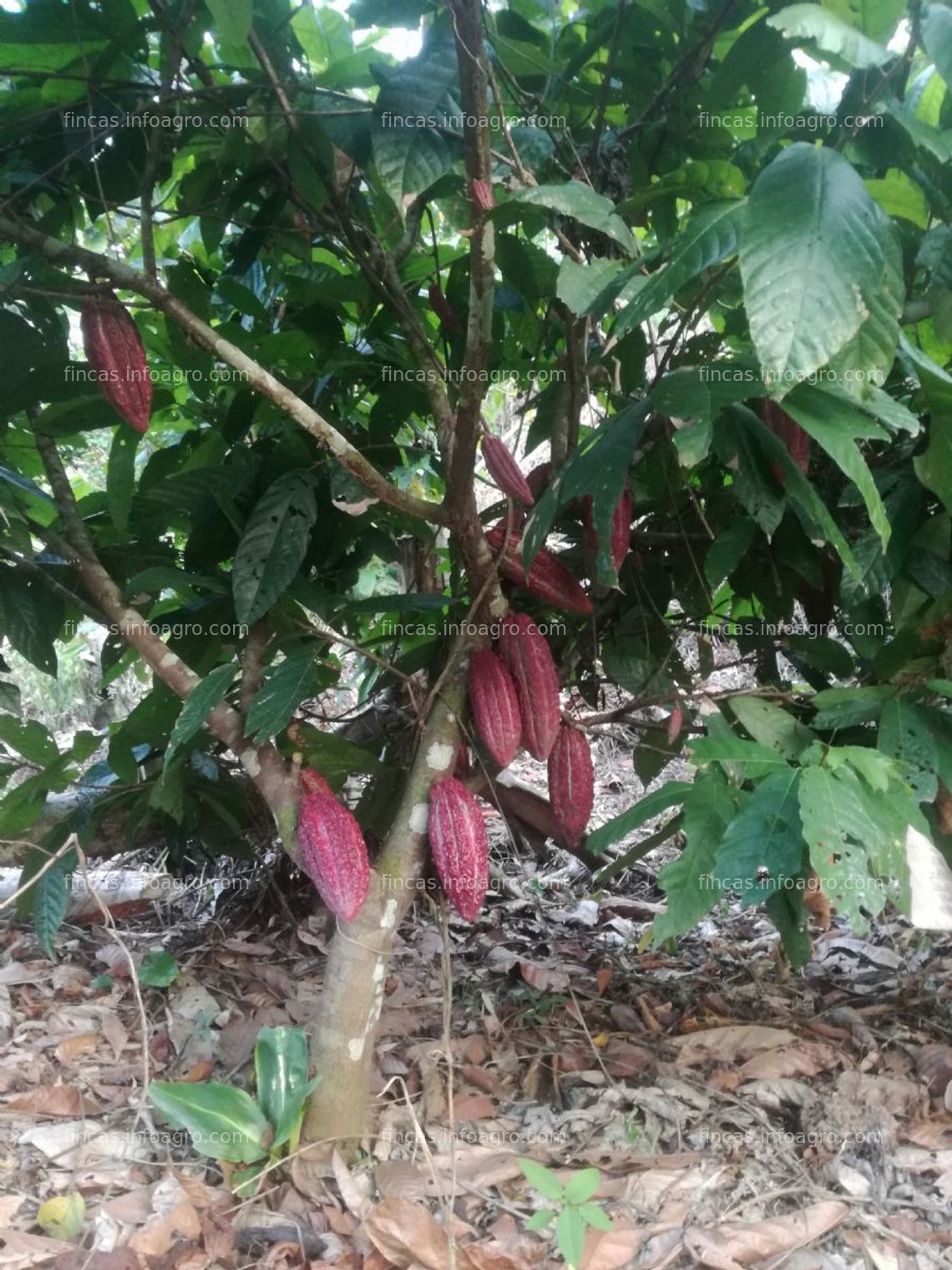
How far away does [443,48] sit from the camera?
112 centimetres

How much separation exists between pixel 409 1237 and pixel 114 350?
3.89 ft

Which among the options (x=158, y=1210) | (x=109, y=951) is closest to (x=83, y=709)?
(x=109, y=951)

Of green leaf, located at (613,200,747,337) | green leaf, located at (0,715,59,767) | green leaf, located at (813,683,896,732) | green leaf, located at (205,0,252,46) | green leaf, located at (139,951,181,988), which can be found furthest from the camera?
green leaf, located at (139,951,181,988)

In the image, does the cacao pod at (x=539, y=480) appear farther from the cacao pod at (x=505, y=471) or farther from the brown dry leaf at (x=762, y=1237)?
the brown dry leaf at (x=762, y=1237)

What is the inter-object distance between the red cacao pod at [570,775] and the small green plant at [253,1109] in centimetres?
50

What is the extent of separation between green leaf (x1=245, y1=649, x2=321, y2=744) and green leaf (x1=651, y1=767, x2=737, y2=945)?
1.67ft

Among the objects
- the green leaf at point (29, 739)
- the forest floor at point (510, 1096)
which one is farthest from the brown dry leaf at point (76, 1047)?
the green leaf at point (29, 739)

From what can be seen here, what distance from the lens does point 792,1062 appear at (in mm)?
1608

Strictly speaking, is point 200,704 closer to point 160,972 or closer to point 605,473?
point 605,473

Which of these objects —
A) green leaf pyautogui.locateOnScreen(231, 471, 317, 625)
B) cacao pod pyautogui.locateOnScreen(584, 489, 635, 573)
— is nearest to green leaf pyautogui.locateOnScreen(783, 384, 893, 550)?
cacao pod pyautogui.locateOnScreen(584, 489, 635, 573)

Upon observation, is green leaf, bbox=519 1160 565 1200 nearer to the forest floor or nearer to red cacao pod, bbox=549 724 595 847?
the forest floor

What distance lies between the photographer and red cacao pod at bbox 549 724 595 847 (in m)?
1.41

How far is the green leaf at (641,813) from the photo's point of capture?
120 cm

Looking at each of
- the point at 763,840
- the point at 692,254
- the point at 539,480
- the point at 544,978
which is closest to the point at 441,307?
the point at 539,480
